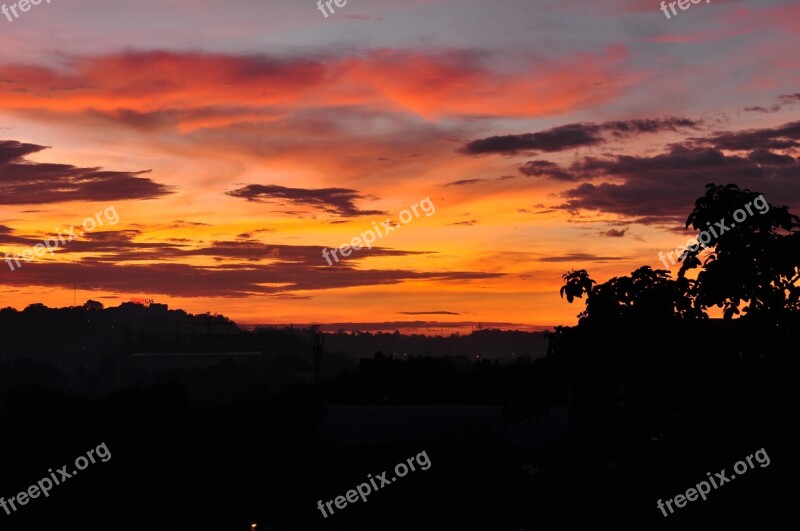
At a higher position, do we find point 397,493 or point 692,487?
point 692,487

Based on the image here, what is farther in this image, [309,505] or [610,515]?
[309,505]

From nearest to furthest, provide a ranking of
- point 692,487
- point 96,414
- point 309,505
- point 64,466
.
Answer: point 692,487 → point 309,505 → point 64,466 → point 96,414

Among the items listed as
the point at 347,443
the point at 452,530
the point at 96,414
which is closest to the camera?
the point at 452,530

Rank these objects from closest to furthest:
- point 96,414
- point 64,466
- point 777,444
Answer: point 777,444
point 64,466
point 96,414

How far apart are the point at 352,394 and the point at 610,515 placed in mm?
88067

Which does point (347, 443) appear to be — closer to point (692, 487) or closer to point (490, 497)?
point (490, 497)

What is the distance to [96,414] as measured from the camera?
2233 inches

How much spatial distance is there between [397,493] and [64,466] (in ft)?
61.5

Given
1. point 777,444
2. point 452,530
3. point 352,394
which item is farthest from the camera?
point 352,394

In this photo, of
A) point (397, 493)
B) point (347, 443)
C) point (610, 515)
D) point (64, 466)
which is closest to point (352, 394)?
point (347, 443)

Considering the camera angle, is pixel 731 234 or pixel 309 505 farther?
pixel 309 505

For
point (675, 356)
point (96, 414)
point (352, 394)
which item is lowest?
point (352, 394)

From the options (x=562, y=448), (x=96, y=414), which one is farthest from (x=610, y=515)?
(x=96, y=414)

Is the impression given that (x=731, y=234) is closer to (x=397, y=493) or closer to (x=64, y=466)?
(x=397, y=493)
